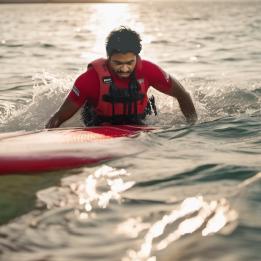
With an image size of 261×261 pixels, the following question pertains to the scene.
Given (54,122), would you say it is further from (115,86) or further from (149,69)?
(149,69)

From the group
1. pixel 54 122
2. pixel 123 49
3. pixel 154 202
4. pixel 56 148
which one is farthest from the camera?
pixel 54 122

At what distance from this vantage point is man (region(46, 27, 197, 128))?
509 cm

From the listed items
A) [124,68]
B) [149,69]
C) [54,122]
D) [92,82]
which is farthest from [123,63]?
[54,122]

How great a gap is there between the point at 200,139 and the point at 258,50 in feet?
36.1

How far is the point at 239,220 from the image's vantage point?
304 centimetres

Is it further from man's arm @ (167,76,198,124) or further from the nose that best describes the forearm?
the nose

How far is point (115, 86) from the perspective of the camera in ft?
17.4

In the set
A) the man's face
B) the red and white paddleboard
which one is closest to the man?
the man's face

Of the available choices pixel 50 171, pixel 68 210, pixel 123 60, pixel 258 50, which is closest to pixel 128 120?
pixel 123 60

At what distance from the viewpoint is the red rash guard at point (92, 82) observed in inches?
207

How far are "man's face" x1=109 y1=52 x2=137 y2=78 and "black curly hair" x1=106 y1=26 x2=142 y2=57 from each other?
0.04 meters

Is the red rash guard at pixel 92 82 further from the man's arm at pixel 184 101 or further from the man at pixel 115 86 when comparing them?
the man's arm at pixel 184 101

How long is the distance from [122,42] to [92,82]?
536 millimetres

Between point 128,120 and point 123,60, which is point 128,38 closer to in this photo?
point 123,60
